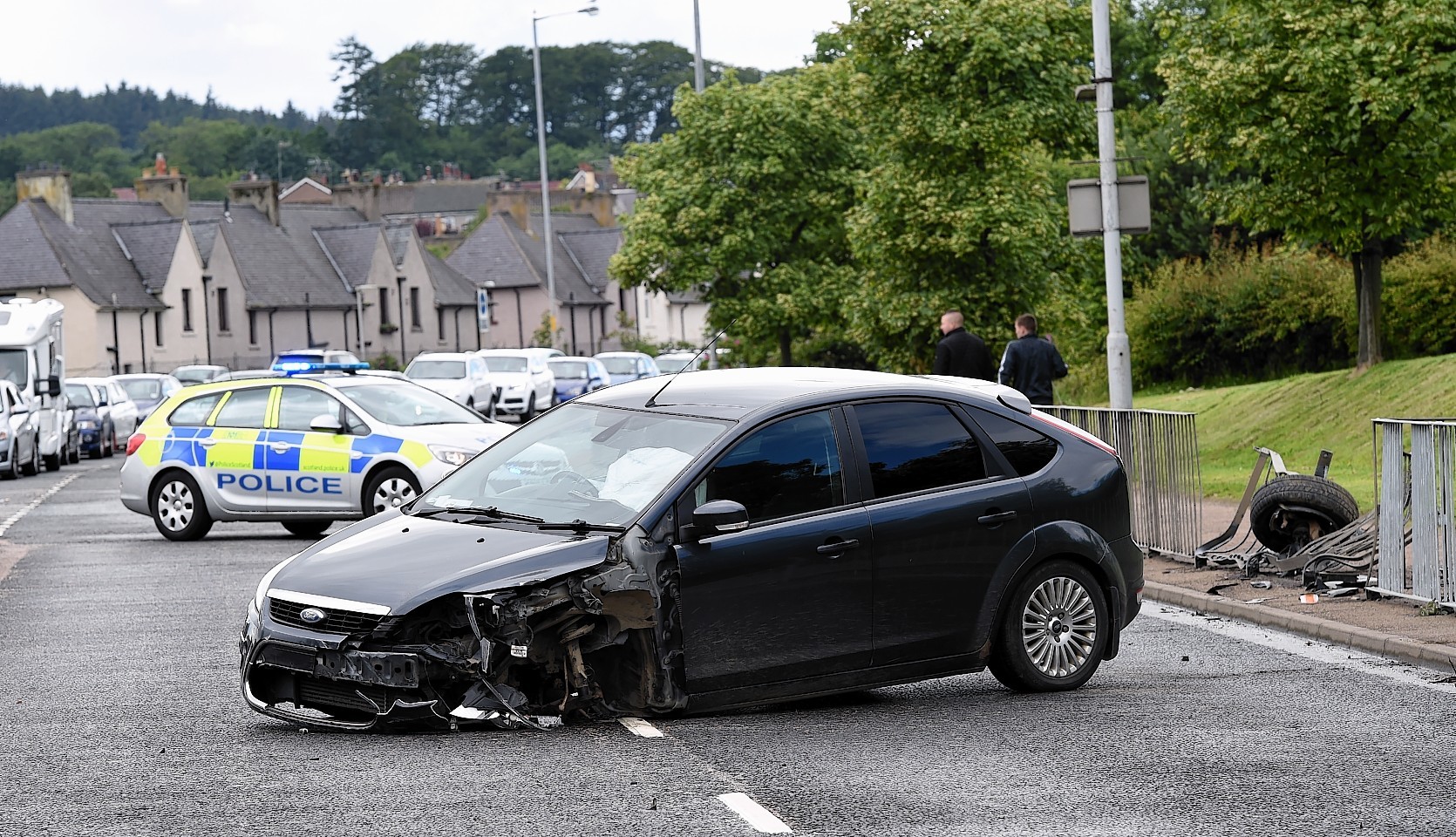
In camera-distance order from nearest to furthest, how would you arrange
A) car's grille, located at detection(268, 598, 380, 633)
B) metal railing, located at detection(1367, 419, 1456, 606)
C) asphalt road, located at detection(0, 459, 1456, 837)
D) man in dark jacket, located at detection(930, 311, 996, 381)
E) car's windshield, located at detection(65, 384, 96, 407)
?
1. asphalt road, located at detection(0, 459, 1456, 837)
2. car's grille, located at detection(268, 598, 380, 633)
3. metal railing, located at detection(1367, 419, 1456, 606)
4. man in dark jacket, located at detection(930, 311, 996, 381)
5. car's windshield, located at detection(65, 384, 96, 407)

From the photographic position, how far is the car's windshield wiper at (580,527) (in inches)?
324

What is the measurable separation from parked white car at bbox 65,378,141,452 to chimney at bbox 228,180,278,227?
42.5 meters

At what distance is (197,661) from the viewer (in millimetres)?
10570

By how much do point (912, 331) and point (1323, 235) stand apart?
6.42 m

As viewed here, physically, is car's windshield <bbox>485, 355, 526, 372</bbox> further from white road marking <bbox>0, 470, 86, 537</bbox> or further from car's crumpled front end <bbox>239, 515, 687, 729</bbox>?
car's crumpled front end <bbox>239, 515, 687, 729</bbox>

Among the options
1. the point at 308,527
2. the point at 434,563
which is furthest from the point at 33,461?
the point at 434,563

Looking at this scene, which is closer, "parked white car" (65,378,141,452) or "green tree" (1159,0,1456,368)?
"green tree" (1159,0,1456,368)

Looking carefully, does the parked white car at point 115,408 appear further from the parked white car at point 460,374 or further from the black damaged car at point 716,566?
the black damaged car at point 716,566

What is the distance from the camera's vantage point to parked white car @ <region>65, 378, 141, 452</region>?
42.6 meters

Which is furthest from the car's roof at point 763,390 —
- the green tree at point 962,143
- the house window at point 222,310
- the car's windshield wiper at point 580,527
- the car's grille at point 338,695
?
the house window at point 222,310

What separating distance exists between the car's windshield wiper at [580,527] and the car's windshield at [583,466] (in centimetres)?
3

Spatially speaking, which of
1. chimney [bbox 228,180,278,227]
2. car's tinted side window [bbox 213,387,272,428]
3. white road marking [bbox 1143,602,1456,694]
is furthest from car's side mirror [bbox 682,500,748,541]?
chimney [bbox 228,180,278,227]

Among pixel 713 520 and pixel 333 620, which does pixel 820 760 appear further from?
pixel 333 620

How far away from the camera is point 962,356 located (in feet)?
62.3
